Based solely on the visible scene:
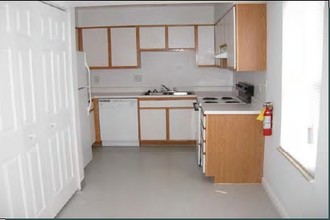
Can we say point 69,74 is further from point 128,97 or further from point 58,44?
point 128,97

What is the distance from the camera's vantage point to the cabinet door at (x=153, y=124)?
4.18 metres

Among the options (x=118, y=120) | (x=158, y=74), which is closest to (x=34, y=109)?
(x=118, y=120)

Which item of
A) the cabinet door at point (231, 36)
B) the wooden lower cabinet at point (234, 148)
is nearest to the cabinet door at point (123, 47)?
the cabinet door at point (231, 36)

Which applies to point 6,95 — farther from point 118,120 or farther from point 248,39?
point 118,120

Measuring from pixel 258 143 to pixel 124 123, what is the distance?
1919 mm

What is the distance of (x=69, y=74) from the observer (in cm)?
247

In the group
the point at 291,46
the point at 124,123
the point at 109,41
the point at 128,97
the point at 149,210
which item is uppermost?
the point at 109,41

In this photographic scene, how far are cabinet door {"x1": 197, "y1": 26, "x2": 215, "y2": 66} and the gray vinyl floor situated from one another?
119 cm

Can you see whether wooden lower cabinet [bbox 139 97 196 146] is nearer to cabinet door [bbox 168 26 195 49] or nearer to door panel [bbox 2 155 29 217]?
cabinet door [bbox 168 26 195 49]

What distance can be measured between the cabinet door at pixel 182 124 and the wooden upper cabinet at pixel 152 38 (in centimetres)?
85

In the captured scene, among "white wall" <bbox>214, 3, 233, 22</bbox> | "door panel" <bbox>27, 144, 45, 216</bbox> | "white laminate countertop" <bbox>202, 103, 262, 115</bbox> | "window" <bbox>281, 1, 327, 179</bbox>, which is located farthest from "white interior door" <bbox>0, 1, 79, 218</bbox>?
"white wall" <bbox>214, 3, 233, 22</bbox>

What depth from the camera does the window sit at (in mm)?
1348

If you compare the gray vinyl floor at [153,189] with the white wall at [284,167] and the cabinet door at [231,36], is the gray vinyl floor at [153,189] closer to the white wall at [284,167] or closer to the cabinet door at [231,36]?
the white wall at [284,167]

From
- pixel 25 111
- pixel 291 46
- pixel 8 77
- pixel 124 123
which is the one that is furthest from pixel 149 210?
pixel 124 123
